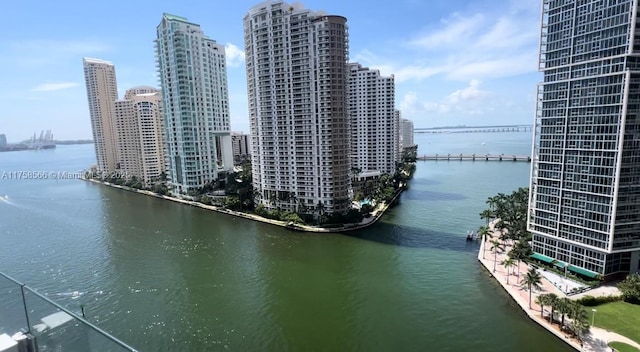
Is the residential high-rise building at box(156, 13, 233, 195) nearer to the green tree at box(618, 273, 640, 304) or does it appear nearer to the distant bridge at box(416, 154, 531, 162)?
the green tree at box(618, 273, 640, 304)

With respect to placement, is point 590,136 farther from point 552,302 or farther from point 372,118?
point 372,118

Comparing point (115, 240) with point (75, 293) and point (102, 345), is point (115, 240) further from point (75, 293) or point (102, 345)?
point (102, 345)

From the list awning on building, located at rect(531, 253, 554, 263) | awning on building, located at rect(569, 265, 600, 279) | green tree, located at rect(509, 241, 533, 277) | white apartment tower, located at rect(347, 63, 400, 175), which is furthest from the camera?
white apartment tower, located at rect(347, 63, 400, 175)

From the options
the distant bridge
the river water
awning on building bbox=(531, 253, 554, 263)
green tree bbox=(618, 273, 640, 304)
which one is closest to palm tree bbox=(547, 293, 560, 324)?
the river water

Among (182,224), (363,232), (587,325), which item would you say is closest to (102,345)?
(587,325)

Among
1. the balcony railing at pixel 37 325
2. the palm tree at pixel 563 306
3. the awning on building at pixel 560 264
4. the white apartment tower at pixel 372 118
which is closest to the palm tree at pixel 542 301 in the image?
the palm tree at pixel 563 306

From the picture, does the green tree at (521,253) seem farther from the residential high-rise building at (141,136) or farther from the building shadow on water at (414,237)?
the residential high-rise building at (141,136)
